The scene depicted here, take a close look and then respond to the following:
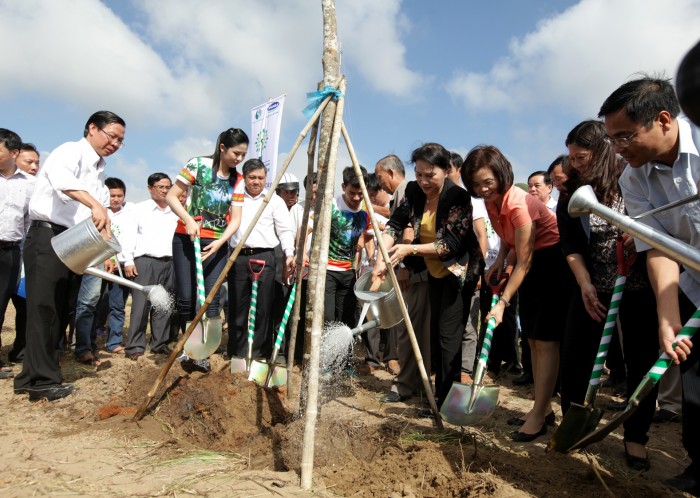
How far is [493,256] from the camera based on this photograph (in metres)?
5.75

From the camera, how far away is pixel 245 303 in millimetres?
5117

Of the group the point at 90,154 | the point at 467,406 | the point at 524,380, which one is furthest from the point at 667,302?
the point at 90,154

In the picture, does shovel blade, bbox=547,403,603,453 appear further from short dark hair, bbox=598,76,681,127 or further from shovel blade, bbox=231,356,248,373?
shovel blade, bbox=231,356,248,373

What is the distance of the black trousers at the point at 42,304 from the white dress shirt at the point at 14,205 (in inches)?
31.0

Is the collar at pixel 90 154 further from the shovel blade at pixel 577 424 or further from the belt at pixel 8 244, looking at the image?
the shovel blade at pixel 577 424

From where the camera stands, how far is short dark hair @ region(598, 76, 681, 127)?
2.27 meters

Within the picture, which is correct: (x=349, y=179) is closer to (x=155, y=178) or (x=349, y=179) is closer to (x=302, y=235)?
(x=302, y=235)

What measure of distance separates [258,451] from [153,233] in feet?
12.2

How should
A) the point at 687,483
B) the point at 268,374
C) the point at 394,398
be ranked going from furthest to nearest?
the point at 394,398 < the point at 268,374 < the point at 687,483

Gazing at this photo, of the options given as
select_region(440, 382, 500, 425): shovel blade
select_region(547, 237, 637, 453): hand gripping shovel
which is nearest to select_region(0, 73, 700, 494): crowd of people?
select_region(547, 237, 637, 453): hand gripping shovel

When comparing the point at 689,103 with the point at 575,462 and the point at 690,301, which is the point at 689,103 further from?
the point at 575,462

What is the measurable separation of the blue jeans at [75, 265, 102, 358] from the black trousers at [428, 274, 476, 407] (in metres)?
3.89

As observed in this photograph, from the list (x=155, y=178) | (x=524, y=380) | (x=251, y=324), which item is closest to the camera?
(x=251, y=324)

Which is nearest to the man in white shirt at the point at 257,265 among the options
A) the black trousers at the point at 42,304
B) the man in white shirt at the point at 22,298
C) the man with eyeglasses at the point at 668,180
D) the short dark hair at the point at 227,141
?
the short dark hair at the point at 227,141
